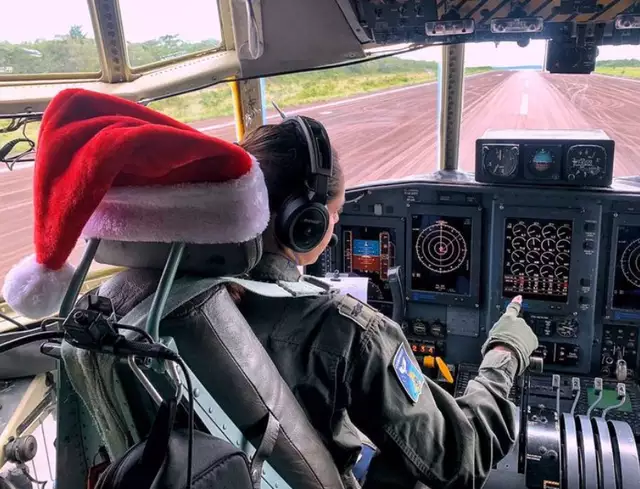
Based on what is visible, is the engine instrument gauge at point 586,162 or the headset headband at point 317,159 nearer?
the headset headband at point 317,159

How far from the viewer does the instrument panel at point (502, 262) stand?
245 centimetres

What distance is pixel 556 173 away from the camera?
2395mm

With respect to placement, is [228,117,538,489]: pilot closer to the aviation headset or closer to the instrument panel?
the aviation headset

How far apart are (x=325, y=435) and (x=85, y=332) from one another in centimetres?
51

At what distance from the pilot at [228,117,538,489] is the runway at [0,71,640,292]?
1447 mm

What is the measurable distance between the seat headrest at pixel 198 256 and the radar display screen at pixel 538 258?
1855 millimetres

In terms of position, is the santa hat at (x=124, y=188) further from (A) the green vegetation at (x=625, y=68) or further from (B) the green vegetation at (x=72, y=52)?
(A) the green vegetation at (x=625, y=68)

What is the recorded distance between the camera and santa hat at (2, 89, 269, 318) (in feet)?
2.61

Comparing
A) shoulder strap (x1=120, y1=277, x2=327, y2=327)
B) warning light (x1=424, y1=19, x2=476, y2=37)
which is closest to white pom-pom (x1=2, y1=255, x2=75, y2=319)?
shoulder strap (x1=120, y1=277, x2=327, y2=327)

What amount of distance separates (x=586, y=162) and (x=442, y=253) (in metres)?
0.69

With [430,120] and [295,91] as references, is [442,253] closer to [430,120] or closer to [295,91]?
[430,120]

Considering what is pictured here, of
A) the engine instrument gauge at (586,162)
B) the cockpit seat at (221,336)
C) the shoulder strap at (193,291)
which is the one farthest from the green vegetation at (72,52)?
the shoulder strap at (193,291)

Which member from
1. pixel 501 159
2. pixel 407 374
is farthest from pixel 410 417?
pixel 501 159

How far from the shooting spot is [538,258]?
255 cm
